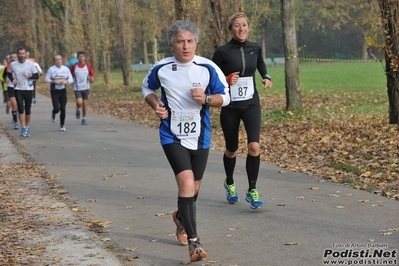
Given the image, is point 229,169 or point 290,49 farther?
point 290,49

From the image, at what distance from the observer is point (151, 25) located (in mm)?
63781

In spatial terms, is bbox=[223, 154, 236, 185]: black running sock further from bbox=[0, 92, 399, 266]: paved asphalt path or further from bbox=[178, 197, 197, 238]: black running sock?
bbox=[178, 197, 197, 238]: black running sock

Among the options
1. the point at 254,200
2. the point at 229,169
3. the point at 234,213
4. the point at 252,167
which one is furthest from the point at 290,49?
the point at 234,213

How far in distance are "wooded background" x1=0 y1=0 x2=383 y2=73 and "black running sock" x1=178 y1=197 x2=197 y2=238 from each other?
31.2ft

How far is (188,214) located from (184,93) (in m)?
1.05

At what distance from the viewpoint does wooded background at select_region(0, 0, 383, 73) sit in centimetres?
2396

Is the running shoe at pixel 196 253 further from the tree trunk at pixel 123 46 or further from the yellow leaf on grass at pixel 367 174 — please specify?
the tree trunk at pixel 123 46

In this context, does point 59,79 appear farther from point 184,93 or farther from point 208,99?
point 208,99

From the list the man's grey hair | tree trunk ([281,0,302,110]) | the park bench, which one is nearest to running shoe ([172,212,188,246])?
the man's grey hair

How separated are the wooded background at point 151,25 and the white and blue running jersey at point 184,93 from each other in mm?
9050

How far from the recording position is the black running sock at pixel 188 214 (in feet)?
21.6

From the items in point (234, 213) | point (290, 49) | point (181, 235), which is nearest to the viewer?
point (181, 235)

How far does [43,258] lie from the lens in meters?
6.70

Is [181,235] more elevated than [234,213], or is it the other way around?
[181,235]
